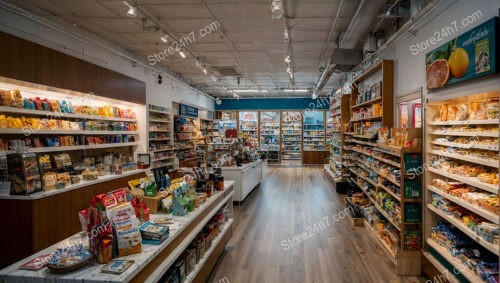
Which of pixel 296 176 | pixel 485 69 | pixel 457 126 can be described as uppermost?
pixel 485 69

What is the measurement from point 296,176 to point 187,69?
5769 millimetres

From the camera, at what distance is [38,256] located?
1.89 m

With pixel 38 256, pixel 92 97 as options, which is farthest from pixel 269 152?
pixel 38 256

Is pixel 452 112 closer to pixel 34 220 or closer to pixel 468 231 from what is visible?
pixel 468 231

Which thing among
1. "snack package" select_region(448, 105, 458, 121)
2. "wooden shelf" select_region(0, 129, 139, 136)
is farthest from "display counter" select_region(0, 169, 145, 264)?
"snack package" select_region(448, 105, 458, 121)

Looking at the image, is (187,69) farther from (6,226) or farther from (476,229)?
(476,229)

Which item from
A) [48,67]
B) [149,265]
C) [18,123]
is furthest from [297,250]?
[48,67]

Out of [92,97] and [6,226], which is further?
[92,97]

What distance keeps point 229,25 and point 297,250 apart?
4.30 m

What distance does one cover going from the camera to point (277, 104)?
1609 cm

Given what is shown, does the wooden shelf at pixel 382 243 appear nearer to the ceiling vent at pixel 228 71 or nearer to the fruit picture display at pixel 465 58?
the fruit picture display at pixel 465 58

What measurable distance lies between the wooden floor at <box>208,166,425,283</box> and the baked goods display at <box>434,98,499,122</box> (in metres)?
1.94

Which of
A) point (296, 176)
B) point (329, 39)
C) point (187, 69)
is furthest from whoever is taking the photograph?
point (296, 176)

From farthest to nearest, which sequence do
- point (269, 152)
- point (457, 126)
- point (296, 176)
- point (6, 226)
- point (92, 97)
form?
point (269, 152), point (296, 176), point (92, 97), point (6, 226), point (457, 126)
